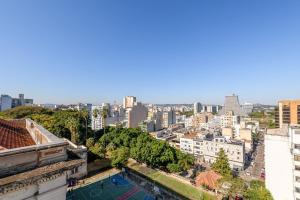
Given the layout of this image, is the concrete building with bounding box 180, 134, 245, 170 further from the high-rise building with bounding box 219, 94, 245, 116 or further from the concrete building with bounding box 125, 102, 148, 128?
the high-rise building with bounding box 219, 94, 245, 116

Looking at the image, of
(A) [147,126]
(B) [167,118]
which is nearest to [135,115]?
(A) [147,126]

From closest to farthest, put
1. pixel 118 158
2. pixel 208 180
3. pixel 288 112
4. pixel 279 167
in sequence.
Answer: pixel 279 167, pixel 118 158, pixel 208 180, pixel 288 112

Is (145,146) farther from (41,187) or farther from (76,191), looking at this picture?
(41,187)

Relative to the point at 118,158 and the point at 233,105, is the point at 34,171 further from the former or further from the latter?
the point at 233,105

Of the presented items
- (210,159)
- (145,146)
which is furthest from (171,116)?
(145,146)

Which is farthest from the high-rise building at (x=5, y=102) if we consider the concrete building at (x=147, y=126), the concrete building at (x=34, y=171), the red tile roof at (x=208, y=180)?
the concrete building at (x=34, y=171)

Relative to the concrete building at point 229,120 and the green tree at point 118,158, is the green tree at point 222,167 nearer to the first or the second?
the green tree at point 118,158

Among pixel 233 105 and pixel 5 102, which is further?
pixel 233 105
